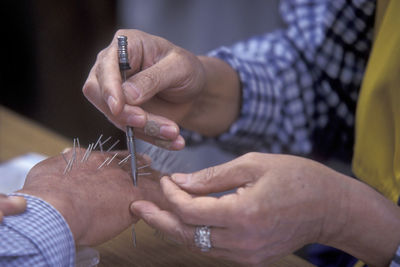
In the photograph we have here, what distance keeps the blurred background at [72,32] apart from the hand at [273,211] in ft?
2.03

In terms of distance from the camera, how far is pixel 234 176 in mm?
540

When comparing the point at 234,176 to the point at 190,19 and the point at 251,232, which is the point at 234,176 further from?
the point at 190,19

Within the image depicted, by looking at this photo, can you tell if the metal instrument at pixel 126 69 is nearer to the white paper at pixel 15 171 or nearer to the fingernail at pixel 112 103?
the fingernail at pixel 112 103

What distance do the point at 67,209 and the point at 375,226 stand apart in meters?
0.42

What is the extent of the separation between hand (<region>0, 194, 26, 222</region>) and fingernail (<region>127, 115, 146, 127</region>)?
0.57 ft

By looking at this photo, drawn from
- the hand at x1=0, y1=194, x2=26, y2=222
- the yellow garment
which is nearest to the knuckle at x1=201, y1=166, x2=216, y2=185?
the hand at x1=0, y1=194, x2=26, y2=222

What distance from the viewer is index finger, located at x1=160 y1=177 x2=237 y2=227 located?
505 millimetres

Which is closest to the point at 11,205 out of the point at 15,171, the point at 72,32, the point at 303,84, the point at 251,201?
the point at 251,201

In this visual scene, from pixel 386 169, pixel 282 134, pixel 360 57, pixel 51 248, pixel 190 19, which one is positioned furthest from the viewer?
pixel 190 19

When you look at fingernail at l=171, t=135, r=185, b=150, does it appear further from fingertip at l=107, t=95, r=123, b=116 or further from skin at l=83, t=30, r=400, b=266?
fingertip at l=107, t=95, r=123, b=116

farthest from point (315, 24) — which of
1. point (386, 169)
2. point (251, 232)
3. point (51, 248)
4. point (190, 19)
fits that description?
point (51, 248)

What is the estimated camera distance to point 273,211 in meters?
0.52

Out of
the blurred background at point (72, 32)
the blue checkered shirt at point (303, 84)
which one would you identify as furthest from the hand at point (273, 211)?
the blurred background at point (72, 32)

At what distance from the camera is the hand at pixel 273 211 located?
1.68 feet
